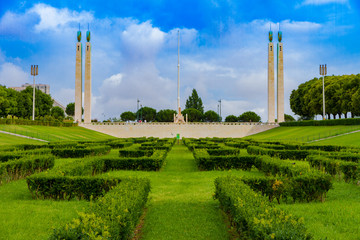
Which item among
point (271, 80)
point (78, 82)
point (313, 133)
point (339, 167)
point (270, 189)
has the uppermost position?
point (271, 80)

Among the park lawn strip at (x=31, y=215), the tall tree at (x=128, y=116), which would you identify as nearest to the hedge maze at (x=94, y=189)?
the park lawn strip at (x=31, y=215)

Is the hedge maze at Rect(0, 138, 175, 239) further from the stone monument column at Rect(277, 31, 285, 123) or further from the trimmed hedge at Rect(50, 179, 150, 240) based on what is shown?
the stone monument column at Rect(277, 31, 285, 123)

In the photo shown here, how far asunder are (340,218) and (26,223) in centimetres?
751

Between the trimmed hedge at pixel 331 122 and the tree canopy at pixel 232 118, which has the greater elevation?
the tree canopy at pixel 232 118

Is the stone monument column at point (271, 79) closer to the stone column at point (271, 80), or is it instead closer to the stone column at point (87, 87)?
the stone column at point (271, 80)

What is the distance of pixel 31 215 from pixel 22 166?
20.3ft

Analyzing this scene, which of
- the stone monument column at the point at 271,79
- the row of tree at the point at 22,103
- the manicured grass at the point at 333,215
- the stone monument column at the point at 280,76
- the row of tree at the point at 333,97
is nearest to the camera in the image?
the manicured grass at the point at 333,215

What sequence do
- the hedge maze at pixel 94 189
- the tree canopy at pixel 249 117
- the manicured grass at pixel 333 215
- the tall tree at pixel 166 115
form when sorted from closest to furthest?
the hedge maze at pixel 94 189, the manicured grass at pixel 333 215, the tall tree at pixel 166 115, the tree canopy at pixel 249 117

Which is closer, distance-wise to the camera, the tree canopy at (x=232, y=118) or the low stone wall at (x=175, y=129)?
the low stone wall at (x=175, y=129)

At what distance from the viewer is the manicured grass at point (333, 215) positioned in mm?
6247

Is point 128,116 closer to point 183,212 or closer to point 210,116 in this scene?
point 210,116

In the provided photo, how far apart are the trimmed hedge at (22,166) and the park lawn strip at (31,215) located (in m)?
2.15

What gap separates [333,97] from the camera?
64625mm

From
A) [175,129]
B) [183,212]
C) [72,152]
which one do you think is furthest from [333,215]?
[175,129]
